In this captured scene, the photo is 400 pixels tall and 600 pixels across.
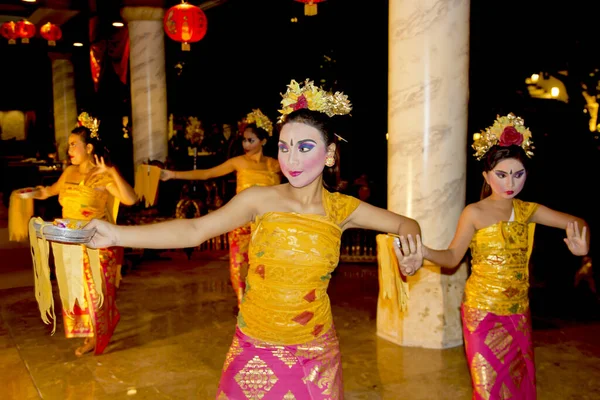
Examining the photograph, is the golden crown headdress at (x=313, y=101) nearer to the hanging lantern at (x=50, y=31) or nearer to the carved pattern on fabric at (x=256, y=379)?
the carved pattern on fabric at (x=256, y=379)

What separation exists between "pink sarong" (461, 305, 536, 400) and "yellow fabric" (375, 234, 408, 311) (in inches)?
22.8

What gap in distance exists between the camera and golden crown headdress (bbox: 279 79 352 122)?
274 cm

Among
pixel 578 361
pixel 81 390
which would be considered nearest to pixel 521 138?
pixel 578 361

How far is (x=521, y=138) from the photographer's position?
3549 mm

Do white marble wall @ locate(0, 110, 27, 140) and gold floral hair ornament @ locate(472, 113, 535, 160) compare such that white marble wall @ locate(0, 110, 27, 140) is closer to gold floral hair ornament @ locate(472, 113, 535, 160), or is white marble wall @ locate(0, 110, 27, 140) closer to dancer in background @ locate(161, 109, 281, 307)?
dancer in background @ locate(161, 109, 281, 307)

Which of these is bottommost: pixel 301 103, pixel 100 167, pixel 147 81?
pixel 100 167

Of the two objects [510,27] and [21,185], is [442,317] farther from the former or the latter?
[21,185]

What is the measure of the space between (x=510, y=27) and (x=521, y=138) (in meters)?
7.94

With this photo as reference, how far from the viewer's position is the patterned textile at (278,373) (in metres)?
2.49

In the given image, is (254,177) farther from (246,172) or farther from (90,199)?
(90,199)

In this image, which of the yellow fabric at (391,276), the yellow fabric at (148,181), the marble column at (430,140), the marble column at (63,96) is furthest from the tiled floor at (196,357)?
the marble column at (63,96)

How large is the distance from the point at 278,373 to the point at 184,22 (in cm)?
714

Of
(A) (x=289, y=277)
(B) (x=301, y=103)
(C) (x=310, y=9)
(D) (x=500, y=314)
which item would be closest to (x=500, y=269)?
(D) (x=500, y=314)

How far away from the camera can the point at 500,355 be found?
3273 mm
